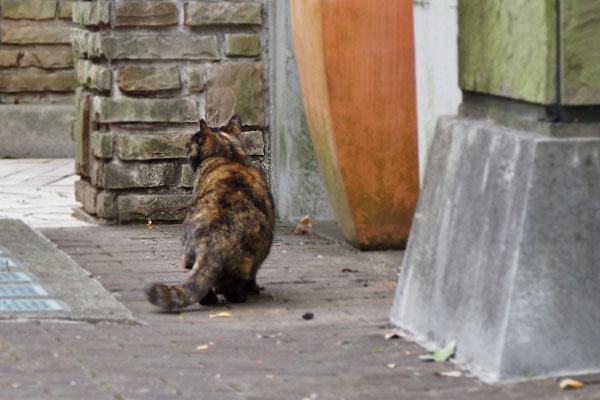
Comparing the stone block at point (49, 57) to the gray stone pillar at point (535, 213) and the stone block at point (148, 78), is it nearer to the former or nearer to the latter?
the stone block at point (148, 78)

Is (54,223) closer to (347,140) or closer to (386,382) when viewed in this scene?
(347,140)

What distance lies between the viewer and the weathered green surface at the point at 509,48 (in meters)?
3.96

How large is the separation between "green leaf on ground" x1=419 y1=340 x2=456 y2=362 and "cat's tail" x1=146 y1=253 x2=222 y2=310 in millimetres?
1210

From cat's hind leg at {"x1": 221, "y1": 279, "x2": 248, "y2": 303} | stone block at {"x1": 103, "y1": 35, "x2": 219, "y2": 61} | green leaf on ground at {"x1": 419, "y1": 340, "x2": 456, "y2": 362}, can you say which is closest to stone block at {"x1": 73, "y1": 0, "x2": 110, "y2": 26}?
stone block at {"x1": 103, "y1": 35, "x2": 219, "y2": 61}

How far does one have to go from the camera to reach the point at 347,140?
6574 millimetres

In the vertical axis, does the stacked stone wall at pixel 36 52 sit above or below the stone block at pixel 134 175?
above

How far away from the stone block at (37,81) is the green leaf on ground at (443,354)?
824cm

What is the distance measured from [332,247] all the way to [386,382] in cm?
313

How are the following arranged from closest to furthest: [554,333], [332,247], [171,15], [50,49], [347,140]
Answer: [554,333] → [347,140] → [332,247] → [171,15] → [50,49]

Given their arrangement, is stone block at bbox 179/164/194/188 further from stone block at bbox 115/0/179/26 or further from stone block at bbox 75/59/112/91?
stone block at bbox 115/0/179/26

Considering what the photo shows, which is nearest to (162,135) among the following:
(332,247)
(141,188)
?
(141,188)

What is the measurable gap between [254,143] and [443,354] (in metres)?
3.94

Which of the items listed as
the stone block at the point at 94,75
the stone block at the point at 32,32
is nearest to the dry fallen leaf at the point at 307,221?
the stone block at the point at 94,75

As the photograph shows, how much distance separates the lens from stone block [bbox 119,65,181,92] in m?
7.82
